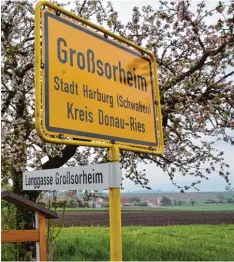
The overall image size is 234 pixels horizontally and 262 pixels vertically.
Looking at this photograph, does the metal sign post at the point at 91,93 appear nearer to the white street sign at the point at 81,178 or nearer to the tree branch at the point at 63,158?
the white street sign at the point at 81,178

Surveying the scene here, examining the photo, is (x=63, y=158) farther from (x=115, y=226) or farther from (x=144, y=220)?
(x=144, y=220)

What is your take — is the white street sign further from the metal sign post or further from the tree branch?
the tree branch

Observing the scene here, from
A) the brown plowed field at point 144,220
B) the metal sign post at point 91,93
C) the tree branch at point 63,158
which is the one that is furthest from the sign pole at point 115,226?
the brown plowed field at point 144,220

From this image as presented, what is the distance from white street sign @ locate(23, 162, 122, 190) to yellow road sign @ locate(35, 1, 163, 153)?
0.20 metres

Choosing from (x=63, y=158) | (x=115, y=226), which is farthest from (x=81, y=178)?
(x=63, y=158)

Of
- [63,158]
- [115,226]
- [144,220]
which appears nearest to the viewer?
[115,226]

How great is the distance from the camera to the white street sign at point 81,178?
2.33 meters

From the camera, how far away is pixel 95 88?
245cm

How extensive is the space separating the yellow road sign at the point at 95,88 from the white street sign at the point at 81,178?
20cm

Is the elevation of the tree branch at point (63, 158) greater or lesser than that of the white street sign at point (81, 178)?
greater

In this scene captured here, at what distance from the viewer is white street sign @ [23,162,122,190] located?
233 centimetres

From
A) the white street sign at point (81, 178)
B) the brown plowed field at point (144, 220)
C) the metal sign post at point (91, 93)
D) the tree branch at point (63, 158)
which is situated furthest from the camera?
the brown plowed field at point (144, 220)

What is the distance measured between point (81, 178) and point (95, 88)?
1.88ft

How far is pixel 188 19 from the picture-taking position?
869 centimetres
